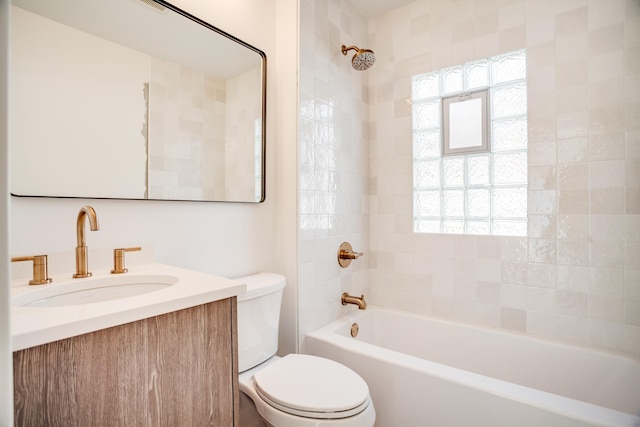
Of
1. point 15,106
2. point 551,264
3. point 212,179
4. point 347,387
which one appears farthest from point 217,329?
point 551,264

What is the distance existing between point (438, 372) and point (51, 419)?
50.6 inches

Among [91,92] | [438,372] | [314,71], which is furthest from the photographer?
[314,71]

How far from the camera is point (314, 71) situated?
1840 mm

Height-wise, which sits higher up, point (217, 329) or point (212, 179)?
point (212, 179)

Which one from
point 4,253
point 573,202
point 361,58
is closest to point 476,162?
point 573,202

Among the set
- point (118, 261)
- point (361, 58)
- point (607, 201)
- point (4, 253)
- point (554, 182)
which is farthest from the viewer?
point (361, 58)

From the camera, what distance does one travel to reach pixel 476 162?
198 cm

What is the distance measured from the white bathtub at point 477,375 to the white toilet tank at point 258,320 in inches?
13.7

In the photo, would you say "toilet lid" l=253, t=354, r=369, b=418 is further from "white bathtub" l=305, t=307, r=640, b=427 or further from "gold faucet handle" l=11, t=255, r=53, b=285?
"gold faucet handle" l=11, t=255, r=53, b=285

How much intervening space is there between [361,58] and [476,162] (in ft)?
3.11

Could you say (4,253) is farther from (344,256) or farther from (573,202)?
(573,202)

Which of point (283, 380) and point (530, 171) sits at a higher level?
point (530, 171)

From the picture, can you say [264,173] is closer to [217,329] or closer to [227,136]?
[227,136]

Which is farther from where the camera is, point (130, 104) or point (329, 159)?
point (329, 159)
